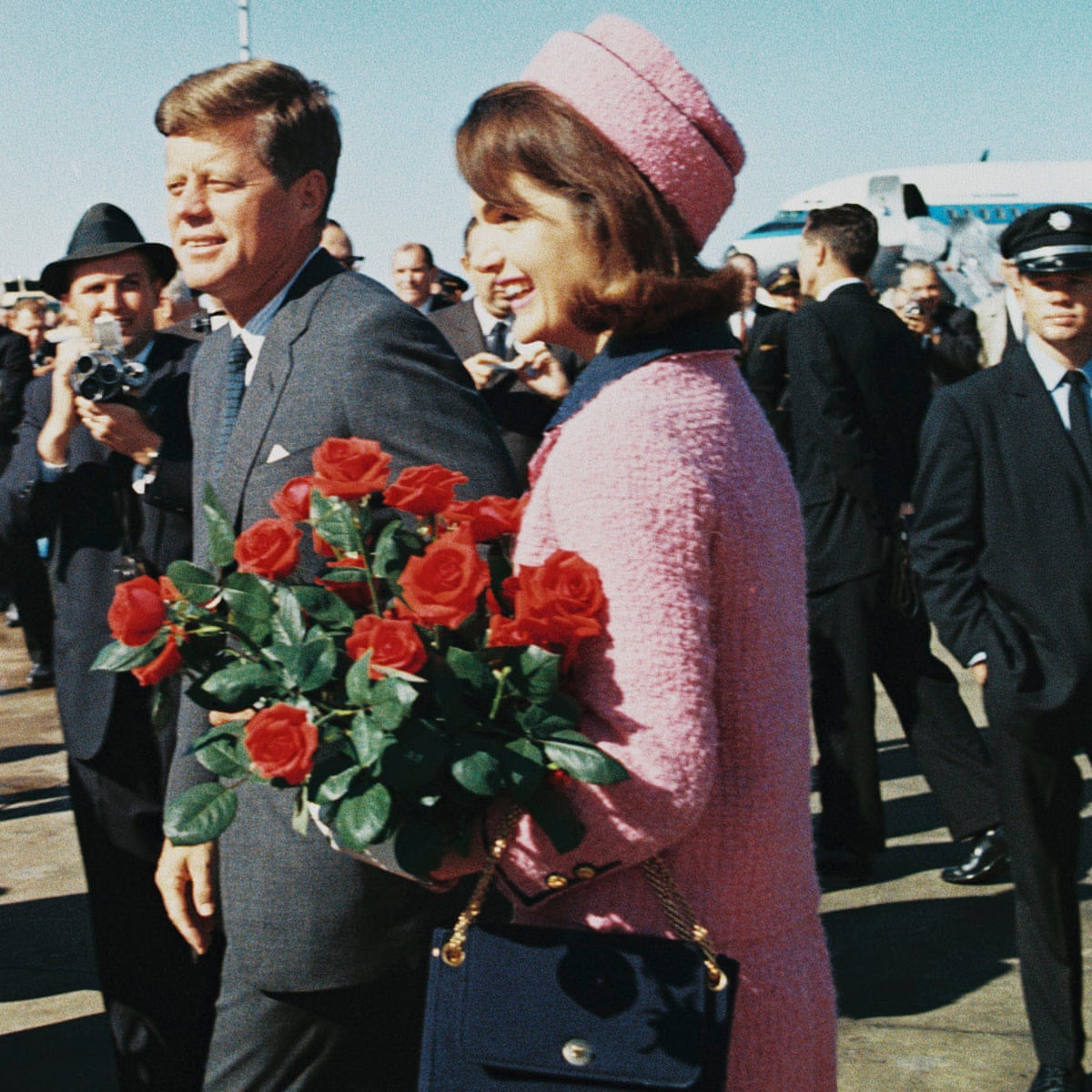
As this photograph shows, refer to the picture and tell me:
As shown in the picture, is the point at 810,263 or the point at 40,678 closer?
the point at 810,263

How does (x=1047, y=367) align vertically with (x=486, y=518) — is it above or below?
above

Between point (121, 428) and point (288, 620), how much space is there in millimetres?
1965

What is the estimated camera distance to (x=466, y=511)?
5.84ft

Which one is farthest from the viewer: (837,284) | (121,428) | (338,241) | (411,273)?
(411,273)

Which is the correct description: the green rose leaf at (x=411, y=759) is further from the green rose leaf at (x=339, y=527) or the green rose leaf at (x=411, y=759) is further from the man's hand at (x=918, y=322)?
the man's hand at (x=918, y=322)

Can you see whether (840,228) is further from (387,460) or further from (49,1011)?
(387,460)

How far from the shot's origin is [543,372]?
4.94 metres

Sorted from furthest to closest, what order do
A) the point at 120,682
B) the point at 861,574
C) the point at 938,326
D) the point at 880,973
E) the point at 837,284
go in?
the point at 938,326 → the point at 837,284 → the point at 861,574 → the point at 880,973 → the point at 120,682

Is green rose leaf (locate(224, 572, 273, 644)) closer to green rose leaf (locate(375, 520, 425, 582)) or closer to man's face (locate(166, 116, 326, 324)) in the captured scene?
green rose leaf (locate(375, 520, 425, 582))

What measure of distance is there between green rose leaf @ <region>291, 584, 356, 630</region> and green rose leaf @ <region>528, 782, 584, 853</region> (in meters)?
0.29

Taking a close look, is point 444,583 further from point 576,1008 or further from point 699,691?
point 576,1008

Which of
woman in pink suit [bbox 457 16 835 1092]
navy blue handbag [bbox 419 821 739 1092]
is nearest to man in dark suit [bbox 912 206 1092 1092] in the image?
woman in pink suit [bbox 457 16 835 1092]

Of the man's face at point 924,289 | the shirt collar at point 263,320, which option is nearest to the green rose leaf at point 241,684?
the shirt collar at point 263,320

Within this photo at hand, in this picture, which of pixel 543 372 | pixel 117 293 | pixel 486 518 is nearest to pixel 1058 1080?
pixel 543 372
